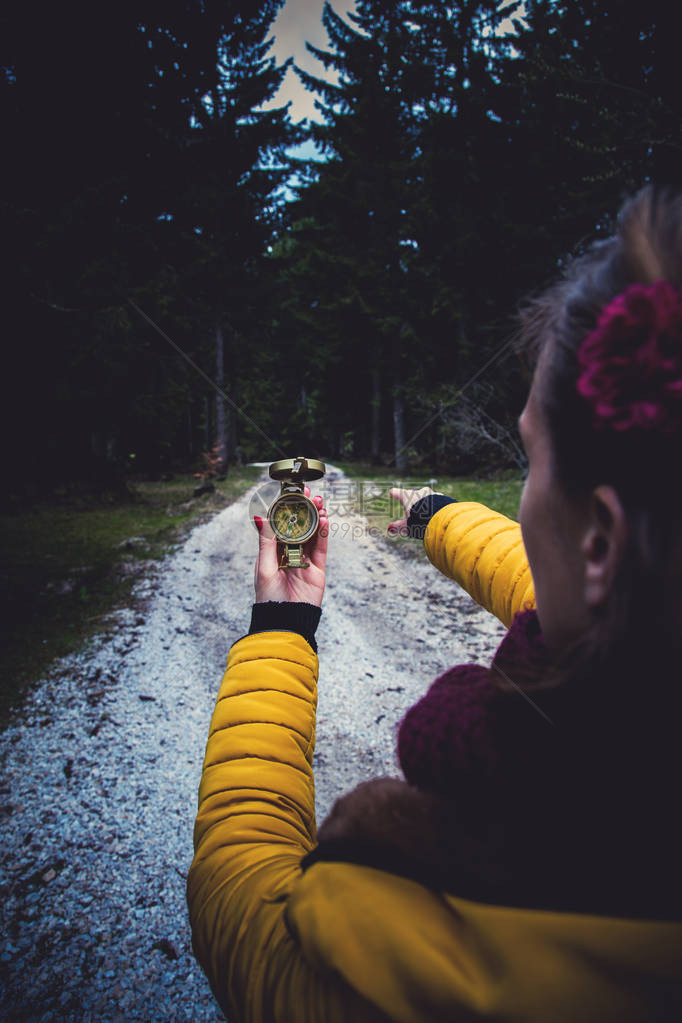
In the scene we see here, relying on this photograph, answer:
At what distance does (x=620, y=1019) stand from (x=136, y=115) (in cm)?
813

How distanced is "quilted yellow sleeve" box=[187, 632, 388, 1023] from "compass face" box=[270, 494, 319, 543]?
50 cm

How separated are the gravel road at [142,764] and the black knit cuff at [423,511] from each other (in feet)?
5.21

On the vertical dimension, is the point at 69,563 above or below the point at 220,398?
below

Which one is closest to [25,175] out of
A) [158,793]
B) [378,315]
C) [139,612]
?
[139,612]

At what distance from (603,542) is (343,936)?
62 centimetres

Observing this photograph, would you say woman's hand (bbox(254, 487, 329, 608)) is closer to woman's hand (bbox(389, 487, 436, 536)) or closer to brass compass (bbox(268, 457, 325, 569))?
brass compass (bbox(268, 457, 325, 569))

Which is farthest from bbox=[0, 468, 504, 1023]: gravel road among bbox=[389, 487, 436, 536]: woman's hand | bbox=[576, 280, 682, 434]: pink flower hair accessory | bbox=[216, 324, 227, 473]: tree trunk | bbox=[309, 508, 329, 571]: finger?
bbox=[216, 324, 227, 473]: tree trunk

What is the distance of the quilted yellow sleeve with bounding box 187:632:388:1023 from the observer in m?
0.69

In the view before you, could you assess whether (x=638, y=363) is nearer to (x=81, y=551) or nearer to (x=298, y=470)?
(x=298, y=470)

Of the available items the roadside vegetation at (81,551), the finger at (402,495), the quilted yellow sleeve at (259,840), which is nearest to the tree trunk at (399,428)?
the roadside vegetation at (81,551)

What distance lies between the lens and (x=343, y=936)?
1.91ft

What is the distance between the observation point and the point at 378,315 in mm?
19547

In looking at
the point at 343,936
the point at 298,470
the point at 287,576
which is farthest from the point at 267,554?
the point at 343,936

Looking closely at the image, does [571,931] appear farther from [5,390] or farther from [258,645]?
[5,390]
